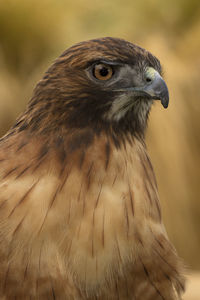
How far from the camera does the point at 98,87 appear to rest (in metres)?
1.36

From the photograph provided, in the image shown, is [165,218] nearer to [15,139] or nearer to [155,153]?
[155,153]

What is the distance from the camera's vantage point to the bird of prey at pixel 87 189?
1.21 m

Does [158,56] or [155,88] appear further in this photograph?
[158,56]

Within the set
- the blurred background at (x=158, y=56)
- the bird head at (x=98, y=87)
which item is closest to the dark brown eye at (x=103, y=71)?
the bird head at (x=98, y=87)

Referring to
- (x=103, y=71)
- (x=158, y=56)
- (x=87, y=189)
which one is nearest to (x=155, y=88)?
(x=103, y=71)

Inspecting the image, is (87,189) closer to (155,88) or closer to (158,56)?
(155,88)

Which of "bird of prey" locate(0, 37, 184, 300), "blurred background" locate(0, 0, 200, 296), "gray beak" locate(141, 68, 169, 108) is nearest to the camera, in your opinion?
"bird of prey" locate(0, 37, 184, 300)

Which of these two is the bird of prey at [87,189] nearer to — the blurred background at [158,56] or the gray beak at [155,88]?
the gray beak at [155,88]

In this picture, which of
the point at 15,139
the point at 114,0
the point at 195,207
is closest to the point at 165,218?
the point at 195,207

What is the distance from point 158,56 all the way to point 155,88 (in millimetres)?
2438

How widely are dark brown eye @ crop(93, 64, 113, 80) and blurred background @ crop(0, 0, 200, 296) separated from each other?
2.18 meters

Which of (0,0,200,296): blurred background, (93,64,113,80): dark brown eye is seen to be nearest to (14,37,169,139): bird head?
(93,64,113,80): dark brown eye

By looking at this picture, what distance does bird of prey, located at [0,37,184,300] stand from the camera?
121 cm

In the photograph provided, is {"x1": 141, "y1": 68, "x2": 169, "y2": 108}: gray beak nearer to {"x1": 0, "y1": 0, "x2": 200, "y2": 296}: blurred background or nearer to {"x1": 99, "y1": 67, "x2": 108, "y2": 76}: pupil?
{"x1": 99, "y1": 67, "x2": 108, "y2": 76}: pupil
